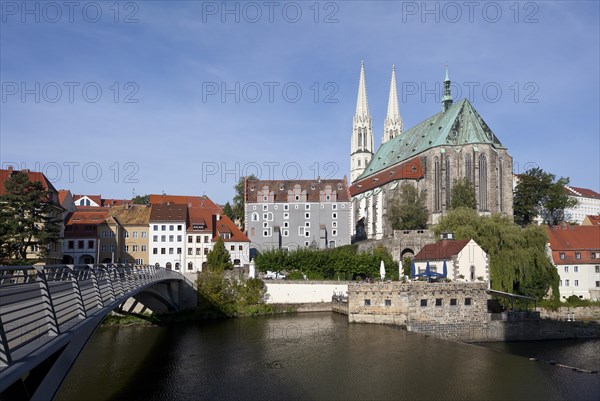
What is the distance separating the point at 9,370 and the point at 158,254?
192 feet

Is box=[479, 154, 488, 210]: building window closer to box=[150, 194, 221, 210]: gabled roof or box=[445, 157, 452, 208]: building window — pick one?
box=[445, 157, 452, 208]: building window

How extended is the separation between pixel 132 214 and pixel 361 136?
6360 centimetres

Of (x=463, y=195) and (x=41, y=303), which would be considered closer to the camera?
(x=41, y=303)

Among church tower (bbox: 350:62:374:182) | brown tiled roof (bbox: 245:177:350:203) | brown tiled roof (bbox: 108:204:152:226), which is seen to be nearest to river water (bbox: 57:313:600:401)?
brown tiled roof (bbox: 108:204:152:226)

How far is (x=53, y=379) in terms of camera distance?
32.6 ft

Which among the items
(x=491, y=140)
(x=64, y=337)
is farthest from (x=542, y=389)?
(x=491, y=140)

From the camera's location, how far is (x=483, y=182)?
80625 mm

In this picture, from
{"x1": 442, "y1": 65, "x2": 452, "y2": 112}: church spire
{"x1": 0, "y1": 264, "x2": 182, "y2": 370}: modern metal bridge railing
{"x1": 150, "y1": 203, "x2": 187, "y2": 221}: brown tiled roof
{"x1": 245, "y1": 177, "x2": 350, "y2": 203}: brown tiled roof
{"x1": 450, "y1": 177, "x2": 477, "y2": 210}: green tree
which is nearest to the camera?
{"x1": 0, "y1": 264, "x2": 182, "y2": 370}: modern metal bridge railing

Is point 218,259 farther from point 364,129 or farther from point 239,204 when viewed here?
point 364,129

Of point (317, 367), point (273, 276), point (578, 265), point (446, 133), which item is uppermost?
point (446, 133)

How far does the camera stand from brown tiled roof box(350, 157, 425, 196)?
84.5 m

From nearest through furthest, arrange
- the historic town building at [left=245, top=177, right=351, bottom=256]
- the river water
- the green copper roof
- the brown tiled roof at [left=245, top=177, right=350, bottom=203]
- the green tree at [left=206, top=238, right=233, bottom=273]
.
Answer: the river water
the green tree at [left=206, top=238, right=233, bottom=273]
the historic town building at [left=245, top=177, right=351, bottom=256]
the brown tiled roof at [left=245, top=177, right=350, bottom=203]
the green copper roof

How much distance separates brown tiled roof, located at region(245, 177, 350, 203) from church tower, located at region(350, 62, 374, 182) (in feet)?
135

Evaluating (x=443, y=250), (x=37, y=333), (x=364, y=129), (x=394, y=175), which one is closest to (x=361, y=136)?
(x=364, y=129)
